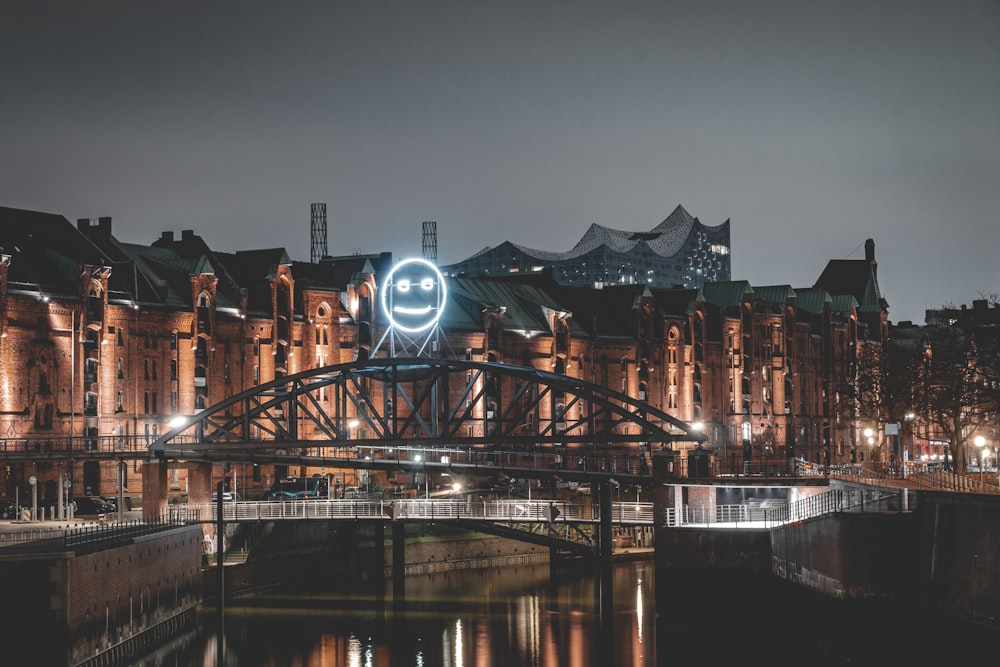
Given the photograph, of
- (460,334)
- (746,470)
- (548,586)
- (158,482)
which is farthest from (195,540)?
(746,470)

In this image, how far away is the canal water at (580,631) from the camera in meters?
59.2

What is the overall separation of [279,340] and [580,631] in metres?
46.2

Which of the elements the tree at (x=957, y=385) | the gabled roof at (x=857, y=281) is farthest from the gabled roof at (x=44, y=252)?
the gabled roof at (x=857, y=281)

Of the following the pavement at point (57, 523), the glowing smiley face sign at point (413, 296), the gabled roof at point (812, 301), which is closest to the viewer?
the pavement at point (57, 523)

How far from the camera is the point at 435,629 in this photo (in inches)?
2717

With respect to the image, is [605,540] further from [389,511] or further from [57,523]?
[57,523]

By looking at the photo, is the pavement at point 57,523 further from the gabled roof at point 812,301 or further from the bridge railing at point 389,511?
the gabled roof at point 812,301

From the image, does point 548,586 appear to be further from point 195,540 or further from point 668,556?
point 195,540

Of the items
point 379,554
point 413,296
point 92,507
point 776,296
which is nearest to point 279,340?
point 413,296

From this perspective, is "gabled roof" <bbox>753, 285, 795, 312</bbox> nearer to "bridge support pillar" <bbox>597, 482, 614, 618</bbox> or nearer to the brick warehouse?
the brick warehouse

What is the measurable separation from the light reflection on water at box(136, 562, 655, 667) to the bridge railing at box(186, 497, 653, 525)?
3837mm

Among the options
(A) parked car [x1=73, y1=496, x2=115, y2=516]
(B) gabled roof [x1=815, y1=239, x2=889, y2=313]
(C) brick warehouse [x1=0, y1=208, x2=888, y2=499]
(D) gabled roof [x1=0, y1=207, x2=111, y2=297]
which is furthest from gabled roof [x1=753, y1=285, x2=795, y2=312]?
(A) parked car [x1=73, y1=496, x2=115, y2=516]

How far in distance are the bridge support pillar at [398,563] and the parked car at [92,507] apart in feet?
52.2

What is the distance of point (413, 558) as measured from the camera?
9044 centimetres
